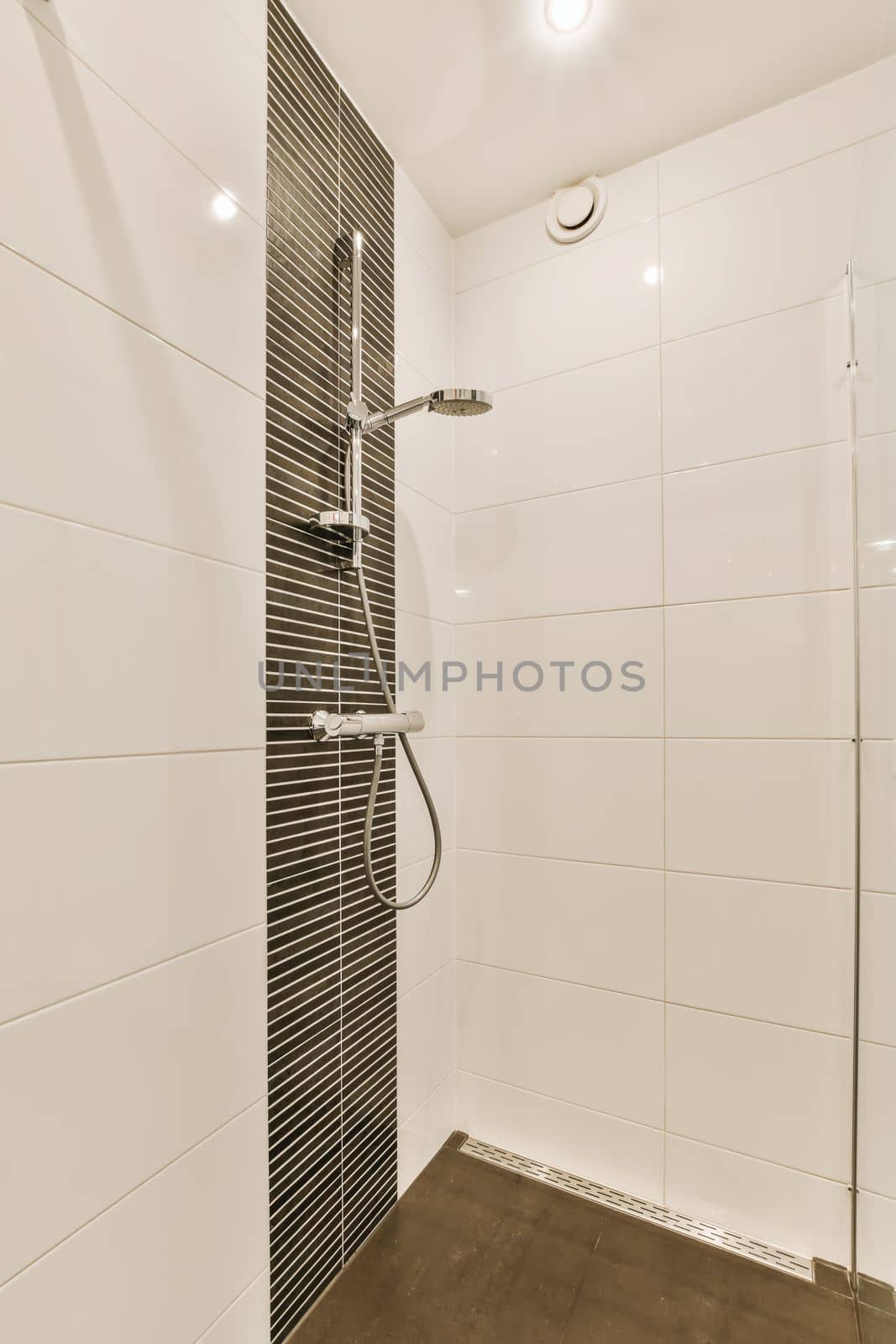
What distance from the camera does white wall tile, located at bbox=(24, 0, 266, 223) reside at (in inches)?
31.8

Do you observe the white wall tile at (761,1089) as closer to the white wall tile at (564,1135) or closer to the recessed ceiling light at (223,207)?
the white wall tile at (564,1135)

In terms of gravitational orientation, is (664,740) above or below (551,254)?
below

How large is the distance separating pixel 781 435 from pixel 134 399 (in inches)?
45.6

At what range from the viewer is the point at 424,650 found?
5.08 ft

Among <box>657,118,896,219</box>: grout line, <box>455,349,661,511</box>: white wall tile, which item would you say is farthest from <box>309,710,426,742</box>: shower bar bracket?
<box>657,118,896,219</box>: grout line

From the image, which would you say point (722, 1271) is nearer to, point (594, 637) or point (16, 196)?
point (594, 637)

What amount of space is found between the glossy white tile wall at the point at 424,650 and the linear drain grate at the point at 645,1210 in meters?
0.14

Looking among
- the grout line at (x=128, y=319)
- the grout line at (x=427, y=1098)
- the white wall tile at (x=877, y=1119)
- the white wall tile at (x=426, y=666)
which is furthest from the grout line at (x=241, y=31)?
the grout line at (x=427, y=1098)

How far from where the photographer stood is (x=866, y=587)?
1.10 metres

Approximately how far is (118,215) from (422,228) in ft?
3.17

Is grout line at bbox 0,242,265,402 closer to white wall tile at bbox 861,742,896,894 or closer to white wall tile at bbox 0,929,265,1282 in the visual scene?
white wall tile at bbox 0,929,265,1282

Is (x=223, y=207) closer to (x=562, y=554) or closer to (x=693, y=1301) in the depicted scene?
(x=562, y=554)

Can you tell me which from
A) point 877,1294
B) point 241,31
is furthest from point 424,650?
point 877,1294

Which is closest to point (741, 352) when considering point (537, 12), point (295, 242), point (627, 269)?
point (627, 269)
